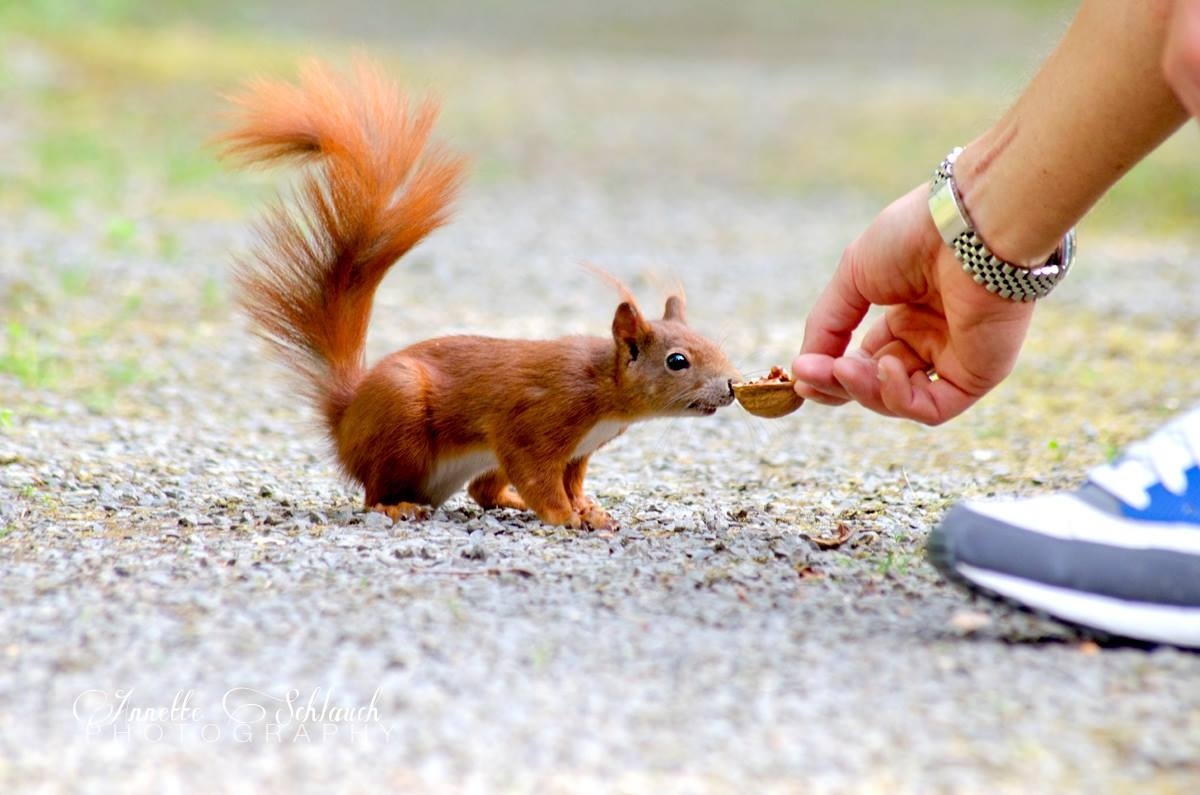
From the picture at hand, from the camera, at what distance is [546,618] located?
2102 mm

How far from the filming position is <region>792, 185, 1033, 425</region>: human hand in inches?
95.0

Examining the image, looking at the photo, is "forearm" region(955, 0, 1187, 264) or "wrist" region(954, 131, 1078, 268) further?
"wrist" region(954, 131, 1078, 268)

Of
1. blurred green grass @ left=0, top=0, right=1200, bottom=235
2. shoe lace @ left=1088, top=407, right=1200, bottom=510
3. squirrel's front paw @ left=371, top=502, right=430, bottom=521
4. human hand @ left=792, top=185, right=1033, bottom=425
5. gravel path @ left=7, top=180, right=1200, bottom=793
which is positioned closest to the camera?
gravel path @ left=7, top=180, right=1200, bottom=793

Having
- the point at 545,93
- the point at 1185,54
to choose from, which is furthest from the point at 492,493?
the point at 545,93

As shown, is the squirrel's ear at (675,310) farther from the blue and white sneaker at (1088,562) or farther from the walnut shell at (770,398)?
the blue and white sneaker at (1088,562)

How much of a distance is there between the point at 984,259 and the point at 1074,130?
0.28 meters

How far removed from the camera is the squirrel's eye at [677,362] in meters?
2.95

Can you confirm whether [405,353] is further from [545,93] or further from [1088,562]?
[545,93]

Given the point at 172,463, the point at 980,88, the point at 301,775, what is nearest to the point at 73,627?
the point at 301,775

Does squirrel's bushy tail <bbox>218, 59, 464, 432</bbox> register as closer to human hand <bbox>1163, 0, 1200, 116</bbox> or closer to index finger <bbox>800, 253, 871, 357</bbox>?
index finger <bbox>800, 253, 871, 357</bbox>

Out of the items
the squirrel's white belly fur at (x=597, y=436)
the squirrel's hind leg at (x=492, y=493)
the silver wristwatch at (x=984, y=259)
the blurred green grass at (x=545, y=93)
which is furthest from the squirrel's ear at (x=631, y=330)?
the blurred green grass at (x=545, y=93)

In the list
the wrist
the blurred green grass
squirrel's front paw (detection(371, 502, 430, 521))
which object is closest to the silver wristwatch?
the wrist

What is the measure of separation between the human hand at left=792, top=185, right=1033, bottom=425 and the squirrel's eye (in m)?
0.35

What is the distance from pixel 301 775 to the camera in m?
1.63
